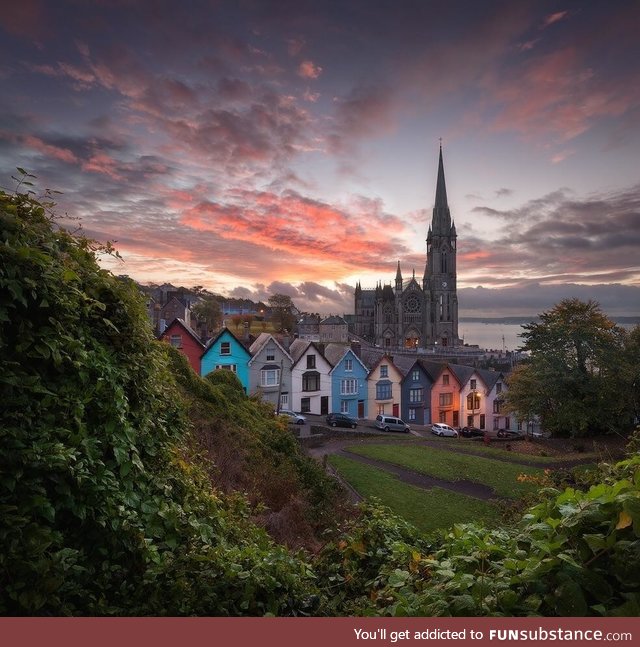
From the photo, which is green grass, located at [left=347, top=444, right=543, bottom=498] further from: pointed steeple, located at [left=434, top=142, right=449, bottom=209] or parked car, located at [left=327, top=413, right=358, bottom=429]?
pointed steeple, located at [left=434, top=142, right=449, bottom=209]

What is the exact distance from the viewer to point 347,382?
1642 inches

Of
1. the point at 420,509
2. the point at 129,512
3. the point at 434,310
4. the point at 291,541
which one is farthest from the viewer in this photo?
the point at 434,310

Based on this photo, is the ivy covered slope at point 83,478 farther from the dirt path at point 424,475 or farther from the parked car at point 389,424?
the parked car at point 389,424

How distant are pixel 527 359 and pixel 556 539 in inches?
1373

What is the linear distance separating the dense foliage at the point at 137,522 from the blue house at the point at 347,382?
119 feet

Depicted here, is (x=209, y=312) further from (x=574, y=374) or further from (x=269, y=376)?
(x=574, y=374)

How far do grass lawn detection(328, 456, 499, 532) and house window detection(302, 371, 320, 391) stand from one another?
64.1 ft

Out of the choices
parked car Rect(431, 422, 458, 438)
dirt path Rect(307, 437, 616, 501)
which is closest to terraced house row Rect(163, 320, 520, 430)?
parked car Rect(431, 422, 458, 438)

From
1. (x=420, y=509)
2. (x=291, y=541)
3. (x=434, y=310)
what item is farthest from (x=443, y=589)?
(x=434, y=310)

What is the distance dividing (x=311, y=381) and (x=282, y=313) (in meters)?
72.9

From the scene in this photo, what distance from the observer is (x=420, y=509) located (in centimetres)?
1521

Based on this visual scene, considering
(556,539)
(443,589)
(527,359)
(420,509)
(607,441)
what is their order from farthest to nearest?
(527,359), (607,441), (420,509), (443,589), (556,539)
